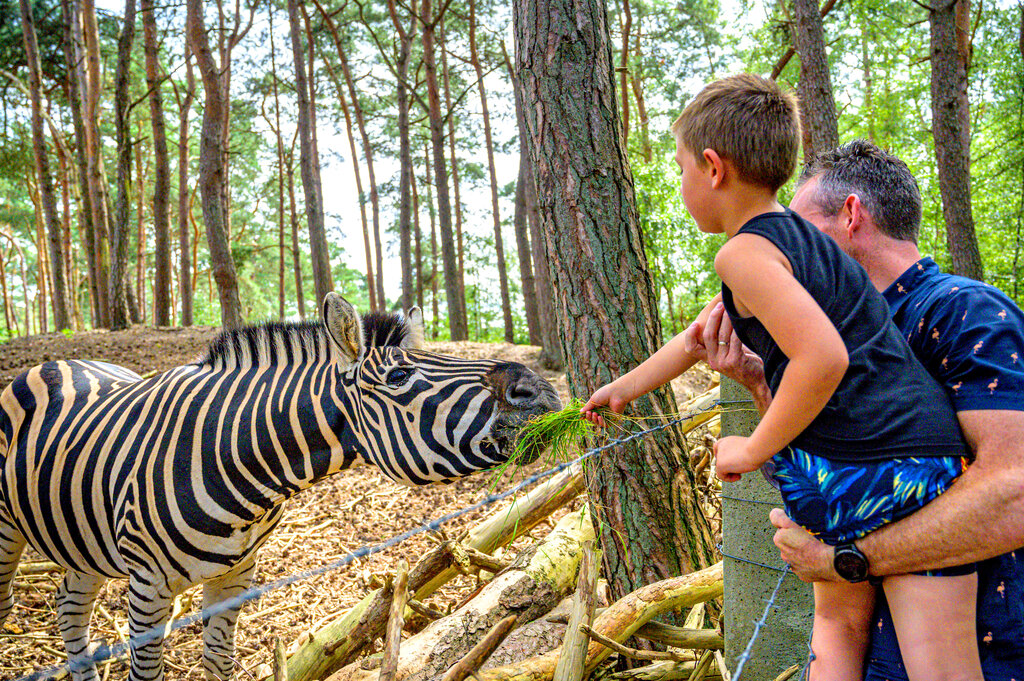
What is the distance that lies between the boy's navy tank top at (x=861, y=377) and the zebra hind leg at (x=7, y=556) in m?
4.37

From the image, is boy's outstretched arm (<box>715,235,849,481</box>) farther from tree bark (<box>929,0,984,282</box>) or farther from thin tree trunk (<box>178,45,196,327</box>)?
thin tree trunk (<box>178,45,196,327</box>)

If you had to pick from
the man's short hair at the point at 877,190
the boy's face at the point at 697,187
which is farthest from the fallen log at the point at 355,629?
the man's short hair at the point at 877,190

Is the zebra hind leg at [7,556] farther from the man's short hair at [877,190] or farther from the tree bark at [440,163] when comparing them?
the tree bark at [440,163]

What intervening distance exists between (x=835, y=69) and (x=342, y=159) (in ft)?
54.3

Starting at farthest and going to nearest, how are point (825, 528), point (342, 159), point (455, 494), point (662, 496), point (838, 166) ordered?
1. point (342, 159)
2. point (455, 494)
3. point (662, 496)
4. point (838, 166)
5. point (825, 528)

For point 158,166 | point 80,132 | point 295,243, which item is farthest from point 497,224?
point 80,132

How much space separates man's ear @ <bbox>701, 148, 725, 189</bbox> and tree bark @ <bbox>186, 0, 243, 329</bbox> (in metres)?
8.15

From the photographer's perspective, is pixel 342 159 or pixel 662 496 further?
pixel 342 159

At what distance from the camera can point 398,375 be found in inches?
116

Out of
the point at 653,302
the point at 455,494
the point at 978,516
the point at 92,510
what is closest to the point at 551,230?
the point at 653,302

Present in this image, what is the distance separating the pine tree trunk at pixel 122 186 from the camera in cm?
1360

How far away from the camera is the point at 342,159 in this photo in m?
23.1

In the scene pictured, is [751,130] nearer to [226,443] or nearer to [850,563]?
[850,563]

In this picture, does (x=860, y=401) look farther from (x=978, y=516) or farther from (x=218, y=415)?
(x=218, y=415)
